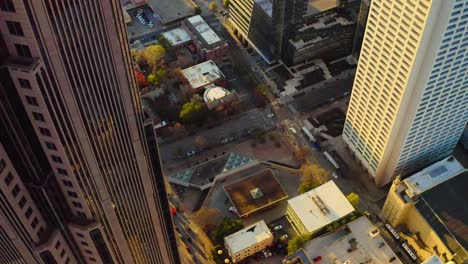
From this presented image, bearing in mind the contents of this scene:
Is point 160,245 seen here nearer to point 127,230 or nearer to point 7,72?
point 127,230

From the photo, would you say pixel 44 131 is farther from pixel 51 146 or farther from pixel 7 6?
pixel 7 6

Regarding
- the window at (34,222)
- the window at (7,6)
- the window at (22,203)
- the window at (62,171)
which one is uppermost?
the window at (7,6)

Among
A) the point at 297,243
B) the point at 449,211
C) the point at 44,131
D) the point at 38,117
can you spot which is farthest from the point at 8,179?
the point at 449,211

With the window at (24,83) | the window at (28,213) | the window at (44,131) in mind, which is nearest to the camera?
the window at (24,83)

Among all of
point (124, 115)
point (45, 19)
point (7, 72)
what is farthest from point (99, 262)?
point (45, 19)

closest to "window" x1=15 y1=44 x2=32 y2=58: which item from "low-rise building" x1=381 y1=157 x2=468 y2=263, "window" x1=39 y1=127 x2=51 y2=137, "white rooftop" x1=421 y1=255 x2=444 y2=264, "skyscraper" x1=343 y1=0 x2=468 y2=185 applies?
"window" x1=39 y1=127 x2=51 y2=137

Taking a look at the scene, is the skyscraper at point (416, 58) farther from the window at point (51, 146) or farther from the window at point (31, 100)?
the window at point (31, 100)

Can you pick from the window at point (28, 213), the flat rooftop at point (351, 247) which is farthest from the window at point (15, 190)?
the flat rooftop at point (351, 247)
